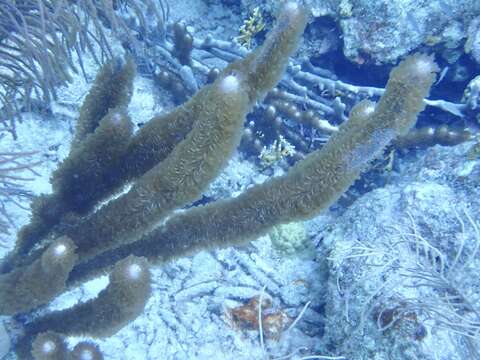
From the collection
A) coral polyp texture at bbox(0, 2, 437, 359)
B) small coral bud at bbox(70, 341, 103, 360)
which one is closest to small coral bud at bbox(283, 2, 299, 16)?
coral polyp texture at bbox(0, 2, 437, 359)

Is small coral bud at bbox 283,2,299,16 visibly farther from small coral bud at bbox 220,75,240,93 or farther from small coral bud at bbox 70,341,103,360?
small coral bud at bbox 70,341,103,360

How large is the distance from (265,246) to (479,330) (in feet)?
5.87

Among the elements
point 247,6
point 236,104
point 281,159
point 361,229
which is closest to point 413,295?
point 361,229

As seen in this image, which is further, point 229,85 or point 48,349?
point 48,349

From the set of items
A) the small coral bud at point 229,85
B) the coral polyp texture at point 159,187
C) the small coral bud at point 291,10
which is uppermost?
the small coral bud at point 291,10

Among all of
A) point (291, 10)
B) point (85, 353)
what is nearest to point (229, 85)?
point (291, 10)

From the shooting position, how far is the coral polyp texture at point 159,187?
166 centimetres

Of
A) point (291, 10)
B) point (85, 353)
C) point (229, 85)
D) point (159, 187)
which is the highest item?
point (291, 10)

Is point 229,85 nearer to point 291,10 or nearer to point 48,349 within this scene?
point 291,10

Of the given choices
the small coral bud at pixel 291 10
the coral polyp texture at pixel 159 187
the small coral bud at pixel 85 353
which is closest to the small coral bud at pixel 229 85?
the coral polyp texture at pixel 159 187

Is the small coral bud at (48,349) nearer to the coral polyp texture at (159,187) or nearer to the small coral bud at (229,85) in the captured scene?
the coral polyp texture at (159,187)

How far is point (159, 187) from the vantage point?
6.12 ft

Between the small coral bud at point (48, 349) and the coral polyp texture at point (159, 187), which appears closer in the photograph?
the coral polyp texture at point (159, 187)

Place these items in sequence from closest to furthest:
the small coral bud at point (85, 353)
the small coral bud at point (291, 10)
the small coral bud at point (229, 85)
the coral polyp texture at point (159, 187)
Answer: the small coral bud at point (229, 85) → the coral polyp texture at point (159, 187) → the small coral bud at point (291, 10) → the small coral bud at point (85, 353)
